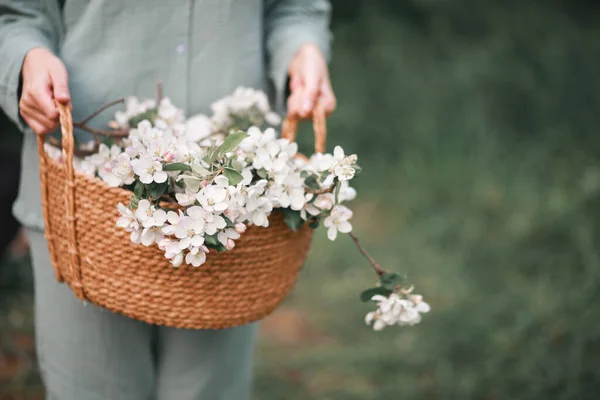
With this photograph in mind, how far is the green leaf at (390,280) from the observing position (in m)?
1.21

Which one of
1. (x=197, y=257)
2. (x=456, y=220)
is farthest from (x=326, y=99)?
(x=456, y=220)

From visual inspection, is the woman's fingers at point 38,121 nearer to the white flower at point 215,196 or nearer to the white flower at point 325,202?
the white flower at point 215,196

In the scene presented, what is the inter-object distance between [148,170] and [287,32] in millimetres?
626

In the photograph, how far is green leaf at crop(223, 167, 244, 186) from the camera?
1.04 metres

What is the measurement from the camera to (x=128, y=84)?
4.40 feet

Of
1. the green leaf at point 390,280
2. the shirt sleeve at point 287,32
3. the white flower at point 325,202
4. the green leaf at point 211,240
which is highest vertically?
the shirt sleeve at point 287,32

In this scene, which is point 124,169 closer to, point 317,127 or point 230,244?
point 230,244

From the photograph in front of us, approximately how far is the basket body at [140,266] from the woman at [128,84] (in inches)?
5.6

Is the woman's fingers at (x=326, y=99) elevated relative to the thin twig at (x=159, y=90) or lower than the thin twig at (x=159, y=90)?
elevated

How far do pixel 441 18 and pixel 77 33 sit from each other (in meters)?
3.56

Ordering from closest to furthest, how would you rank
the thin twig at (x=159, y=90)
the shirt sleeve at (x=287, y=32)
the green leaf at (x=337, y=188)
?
the green leaf at (x=337, y=188) < the thin twig at (x=159, y=90) < the shirt sleeve at (x=287, y=32)

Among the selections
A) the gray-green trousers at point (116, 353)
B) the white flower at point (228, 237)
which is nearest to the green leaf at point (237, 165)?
the white flower at point (228, 237)

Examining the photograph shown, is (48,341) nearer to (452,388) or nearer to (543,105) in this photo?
→ (452,388)

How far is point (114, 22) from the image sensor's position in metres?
1.30
